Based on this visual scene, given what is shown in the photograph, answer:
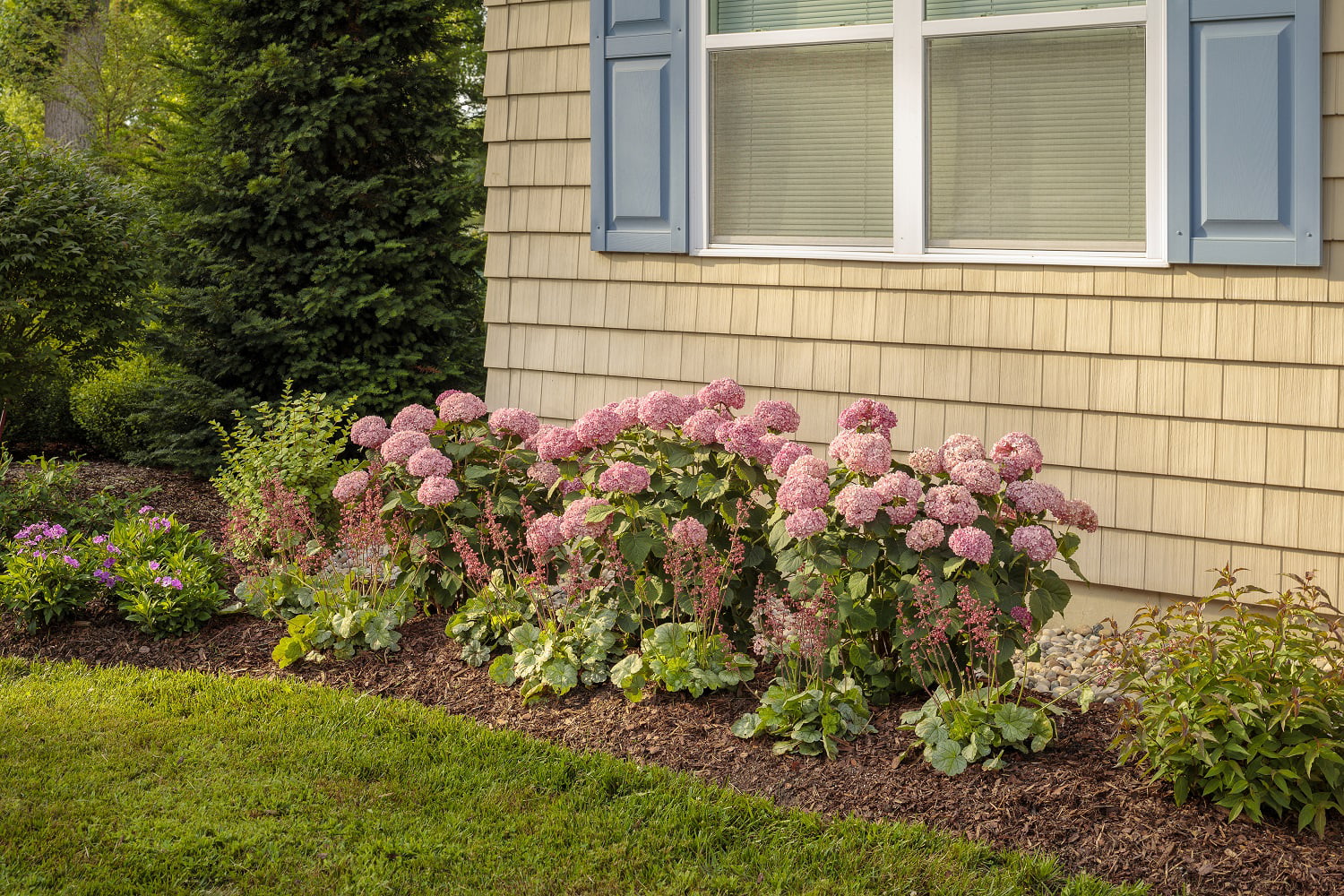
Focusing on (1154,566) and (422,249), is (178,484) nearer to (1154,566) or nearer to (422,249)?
(422,249)

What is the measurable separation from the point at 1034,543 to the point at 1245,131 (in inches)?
63.4

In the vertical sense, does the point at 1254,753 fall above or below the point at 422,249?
below

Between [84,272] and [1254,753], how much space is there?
641 cm

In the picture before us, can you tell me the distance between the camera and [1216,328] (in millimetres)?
3791

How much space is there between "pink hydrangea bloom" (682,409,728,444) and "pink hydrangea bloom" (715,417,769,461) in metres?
0.04

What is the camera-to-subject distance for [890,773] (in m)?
2.86

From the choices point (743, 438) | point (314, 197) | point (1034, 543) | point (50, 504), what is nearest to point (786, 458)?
point (743, 438)

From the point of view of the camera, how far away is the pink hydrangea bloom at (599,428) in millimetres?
3602

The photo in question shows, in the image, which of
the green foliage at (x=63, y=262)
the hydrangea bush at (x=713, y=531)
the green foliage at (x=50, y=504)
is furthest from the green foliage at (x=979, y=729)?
the green foliage at (x=63, y=262)

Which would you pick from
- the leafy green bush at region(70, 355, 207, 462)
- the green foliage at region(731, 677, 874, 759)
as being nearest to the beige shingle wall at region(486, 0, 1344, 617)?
the green foliage at region(731, 677, 874, 759)

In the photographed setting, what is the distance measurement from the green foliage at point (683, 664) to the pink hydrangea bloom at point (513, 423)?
38.3 inches

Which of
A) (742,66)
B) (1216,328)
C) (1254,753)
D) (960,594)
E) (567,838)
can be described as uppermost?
(742,66)

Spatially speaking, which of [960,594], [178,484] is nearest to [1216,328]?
[960,594]

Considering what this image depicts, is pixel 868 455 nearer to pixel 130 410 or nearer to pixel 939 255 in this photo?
pixel 939 255
